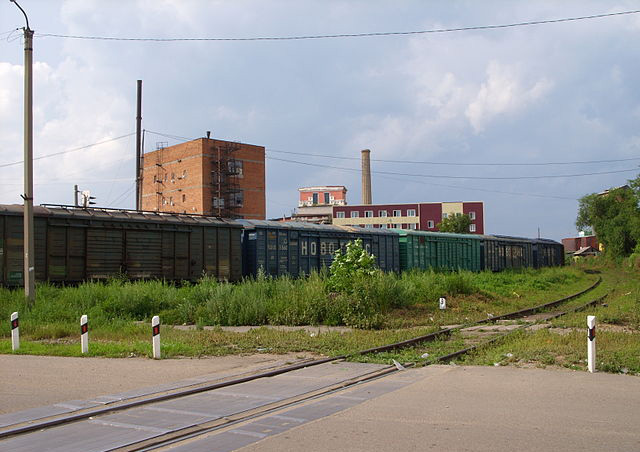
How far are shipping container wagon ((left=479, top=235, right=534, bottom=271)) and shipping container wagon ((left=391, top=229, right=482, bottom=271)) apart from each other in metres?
0.90

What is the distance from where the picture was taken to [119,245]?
70.7 ft

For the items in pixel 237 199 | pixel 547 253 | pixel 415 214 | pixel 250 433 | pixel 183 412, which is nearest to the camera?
pixel 250 433

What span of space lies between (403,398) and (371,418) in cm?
113

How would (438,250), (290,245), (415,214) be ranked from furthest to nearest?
(415,214), (438,250), (290,245)

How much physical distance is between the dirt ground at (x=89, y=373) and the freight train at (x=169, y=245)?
8.73m

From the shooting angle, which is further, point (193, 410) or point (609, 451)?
point (193, 410)

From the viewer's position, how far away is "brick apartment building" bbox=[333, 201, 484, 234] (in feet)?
304

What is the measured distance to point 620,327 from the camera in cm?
1523

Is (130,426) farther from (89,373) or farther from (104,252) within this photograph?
(104,252)

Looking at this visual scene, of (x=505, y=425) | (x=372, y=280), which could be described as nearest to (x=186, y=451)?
(x=505, y=425)

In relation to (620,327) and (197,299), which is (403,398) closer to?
(620,327)

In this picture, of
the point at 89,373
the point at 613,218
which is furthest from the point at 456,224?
the point at 89,373

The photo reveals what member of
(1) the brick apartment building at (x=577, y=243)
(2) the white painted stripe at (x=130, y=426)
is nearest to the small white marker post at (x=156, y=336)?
(2) the white painted stripe at (x=130, y=426)

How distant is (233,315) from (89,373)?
7.39m
